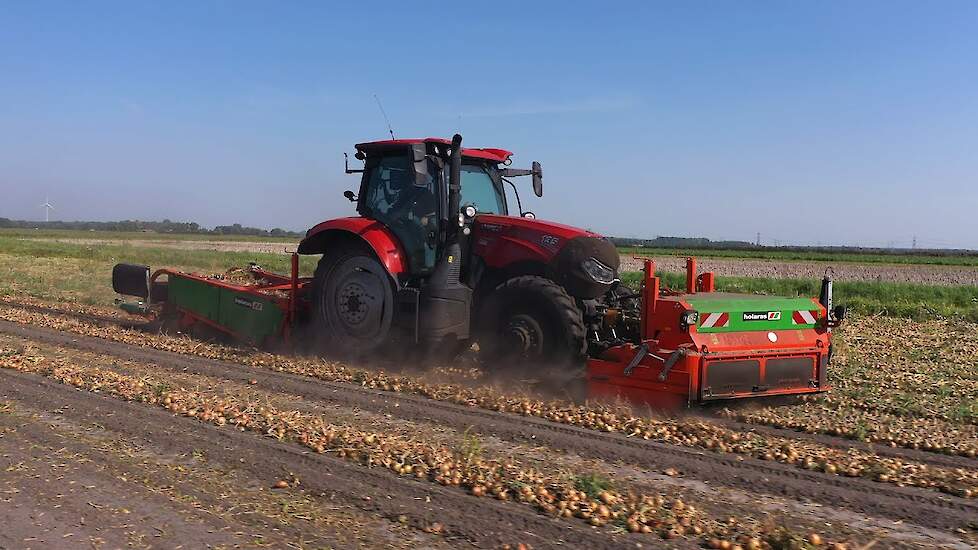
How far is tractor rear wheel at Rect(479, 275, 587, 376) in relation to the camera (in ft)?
24.9

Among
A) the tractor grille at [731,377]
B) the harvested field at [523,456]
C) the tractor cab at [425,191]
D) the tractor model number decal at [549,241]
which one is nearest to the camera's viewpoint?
the harvested field at [523,456]

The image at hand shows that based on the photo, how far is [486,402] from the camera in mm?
7215

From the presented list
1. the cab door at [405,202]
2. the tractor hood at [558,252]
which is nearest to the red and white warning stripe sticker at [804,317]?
the tractor hood at [558,252]

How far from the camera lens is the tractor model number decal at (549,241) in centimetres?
801

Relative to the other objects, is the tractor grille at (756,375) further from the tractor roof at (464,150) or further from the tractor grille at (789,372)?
the tractor roof at (464,150)

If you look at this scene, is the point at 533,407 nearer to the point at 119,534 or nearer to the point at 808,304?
the point at 808,304

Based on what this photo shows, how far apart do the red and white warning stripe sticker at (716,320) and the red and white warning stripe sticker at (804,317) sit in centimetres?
84

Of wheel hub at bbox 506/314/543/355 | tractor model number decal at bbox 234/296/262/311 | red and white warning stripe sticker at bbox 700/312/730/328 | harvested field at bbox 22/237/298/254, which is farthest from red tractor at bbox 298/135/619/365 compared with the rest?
harvested field at bbox 22/237/298/254

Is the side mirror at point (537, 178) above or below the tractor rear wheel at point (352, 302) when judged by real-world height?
above

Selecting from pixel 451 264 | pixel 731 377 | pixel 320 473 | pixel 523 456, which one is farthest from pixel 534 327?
pixel 320 473

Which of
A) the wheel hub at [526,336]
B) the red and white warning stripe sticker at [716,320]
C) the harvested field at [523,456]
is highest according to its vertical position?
the red and white warning stripe sticker at [716,320]

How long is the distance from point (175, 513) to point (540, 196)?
5.98 metres

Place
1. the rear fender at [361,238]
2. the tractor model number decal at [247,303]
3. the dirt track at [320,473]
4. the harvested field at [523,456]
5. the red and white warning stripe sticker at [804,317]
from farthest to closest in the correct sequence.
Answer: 1. the tractor model number decal at [247,303]
2. the rear fender at [361,238]
3. the red and white warning stripe sticker at [804,317]
4. the harvested field at [523,456]
5. the dirt track at [320,473]

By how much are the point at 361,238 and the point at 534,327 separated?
7.26ft
